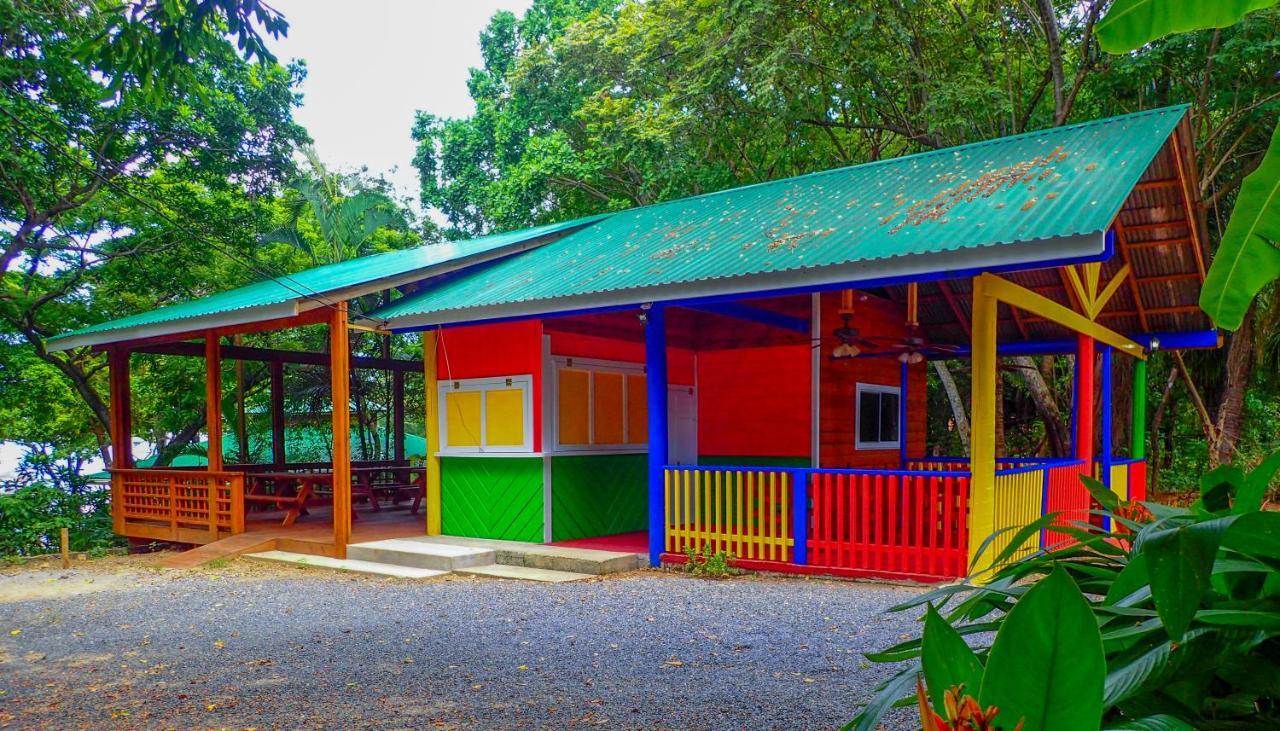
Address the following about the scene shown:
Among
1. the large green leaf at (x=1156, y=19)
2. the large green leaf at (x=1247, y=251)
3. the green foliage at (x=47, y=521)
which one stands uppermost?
the large green leaf at (x=1156, y=19)

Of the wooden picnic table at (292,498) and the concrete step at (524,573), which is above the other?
the wooden picnic table at (292,498)

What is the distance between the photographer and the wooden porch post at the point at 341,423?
956 cm

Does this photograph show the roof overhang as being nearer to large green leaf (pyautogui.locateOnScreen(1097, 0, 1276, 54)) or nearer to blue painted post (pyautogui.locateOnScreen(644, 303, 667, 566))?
blue painted post (pyautogui.locateOnScreen(644, 303, 667, 566))

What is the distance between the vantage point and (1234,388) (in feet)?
46.9

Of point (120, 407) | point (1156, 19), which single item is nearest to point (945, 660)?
point (1156, 19)

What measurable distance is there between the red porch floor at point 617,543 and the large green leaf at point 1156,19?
25.9 feet

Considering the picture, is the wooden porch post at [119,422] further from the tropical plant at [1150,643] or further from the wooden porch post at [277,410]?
the tropical plant at [1150,643]

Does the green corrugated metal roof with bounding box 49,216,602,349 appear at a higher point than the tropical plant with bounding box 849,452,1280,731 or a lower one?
higher

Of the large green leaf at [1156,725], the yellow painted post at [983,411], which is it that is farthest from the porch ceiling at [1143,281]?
the large green leaf at [1156,725]

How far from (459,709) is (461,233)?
76.8ft

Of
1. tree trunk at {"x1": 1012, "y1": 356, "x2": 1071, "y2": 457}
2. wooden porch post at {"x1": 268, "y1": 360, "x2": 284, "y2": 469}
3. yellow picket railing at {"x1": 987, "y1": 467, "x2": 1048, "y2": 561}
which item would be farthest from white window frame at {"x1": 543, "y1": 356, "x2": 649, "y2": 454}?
tree trunk at {"x1": 1012, "y1": 356, "x2": 1071, "y2": 457}

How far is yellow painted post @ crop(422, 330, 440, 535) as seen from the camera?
10.7 metres

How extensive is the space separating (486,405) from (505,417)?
0.36 m

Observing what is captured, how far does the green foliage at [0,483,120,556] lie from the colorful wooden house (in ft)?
2.18
